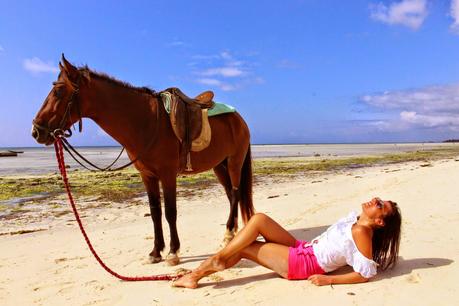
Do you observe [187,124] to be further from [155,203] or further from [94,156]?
[94,156]

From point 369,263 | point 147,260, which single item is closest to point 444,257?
point 369,263

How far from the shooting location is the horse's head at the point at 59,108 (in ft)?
13.8

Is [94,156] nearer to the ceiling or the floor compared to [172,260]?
nearer to the ceiling

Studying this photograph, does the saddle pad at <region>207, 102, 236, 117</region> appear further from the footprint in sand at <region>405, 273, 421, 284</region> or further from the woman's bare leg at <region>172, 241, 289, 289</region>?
the footprint in sand at <region>405, 273, 421, 284</region>

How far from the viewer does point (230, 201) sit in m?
6.48

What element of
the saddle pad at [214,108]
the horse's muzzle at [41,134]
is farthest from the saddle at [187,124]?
the horse's muzzle at [41,134]

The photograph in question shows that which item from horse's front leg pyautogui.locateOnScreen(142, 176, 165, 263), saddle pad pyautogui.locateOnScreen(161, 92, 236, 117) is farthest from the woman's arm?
saddle pad pyautogui.locateOnScreen(161, 92, 236, 117)

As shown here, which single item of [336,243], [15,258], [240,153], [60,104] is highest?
[60,104]

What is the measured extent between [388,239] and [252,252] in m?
1.27

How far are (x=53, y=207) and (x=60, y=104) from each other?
6816mm

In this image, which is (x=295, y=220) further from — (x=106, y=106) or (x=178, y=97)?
(x=106, y=106)

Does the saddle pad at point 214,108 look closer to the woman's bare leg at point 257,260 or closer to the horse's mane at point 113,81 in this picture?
the horse's mane at point 113,81

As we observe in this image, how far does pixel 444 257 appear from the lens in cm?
402

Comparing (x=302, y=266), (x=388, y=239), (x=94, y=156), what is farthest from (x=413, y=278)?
(x=94, y=156)
